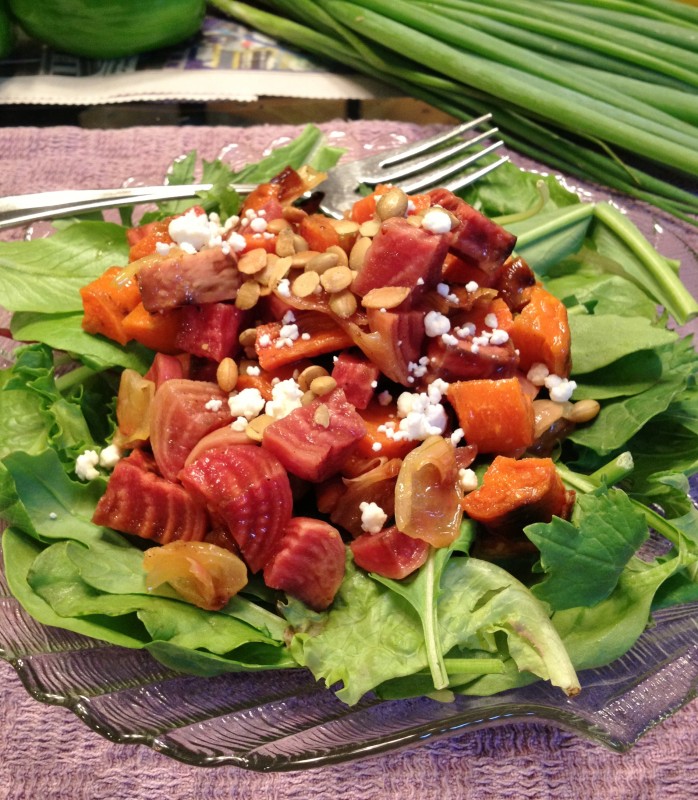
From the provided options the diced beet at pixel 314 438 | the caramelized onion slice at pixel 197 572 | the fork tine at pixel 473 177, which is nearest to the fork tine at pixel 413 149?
the fork tine at pixel 473 177

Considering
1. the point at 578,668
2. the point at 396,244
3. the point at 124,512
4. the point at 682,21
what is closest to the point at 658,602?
the point at 578,668

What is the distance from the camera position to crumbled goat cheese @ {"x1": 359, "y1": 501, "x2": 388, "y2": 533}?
1.45 metres

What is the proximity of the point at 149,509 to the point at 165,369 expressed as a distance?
0.33m

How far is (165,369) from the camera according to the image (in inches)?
64.2

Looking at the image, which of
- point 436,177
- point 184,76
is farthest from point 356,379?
point 184,76

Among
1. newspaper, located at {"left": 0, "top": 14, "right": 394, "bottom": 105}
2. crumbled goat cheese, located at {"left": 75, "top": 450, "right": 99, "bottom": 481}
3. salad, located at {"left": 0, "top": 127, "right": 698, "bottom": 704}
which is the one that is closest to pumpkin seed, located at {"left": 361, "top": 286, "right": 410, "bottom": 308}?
salad, located at {"left": 0, "top": 127, "right": 698, "bottom": 704}

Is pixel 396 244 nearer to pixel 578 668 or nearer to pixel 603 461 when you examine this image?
pixel 603 461

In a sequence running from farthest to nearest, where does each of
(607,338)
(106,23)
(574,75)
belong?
(106,23)
(574,75)
(607,338)

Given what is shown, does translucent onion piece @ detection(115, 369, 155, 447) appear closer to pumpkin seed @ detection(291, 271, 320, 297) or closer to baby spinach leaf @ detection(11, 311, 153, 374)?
baby spinach leaf @ detection(11, 311, 153, 374)

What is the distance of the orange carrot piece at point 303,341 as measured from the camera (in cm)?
157

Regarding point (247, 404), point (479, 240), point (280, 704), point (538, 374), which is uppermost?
point (479, 240)

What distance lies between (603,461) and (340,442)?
64cm

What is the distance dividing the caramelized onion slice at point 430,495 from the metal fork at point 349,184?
0.96 m

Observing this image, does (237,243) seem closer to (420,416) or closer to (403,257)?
(403,257)
